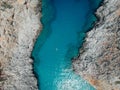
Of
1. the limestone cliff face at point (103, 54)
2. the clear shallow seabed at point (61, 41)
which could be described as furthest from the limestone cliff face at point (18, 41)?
the limestone cliff face at point (103, 54)

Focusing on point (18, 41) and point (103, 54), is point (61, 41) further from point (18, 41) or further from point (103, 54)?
point (103, 54)

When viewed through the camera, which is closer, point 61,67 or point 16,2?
point 61,67

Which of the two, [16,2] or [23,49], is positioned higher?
[16,2]

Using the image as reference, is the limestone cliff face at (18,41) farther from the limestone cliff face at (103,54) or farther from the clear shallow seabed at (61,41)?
the limestone cliff face at (103,54)

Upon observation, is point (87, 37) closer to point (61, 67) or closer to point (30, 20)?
point (61, 67)

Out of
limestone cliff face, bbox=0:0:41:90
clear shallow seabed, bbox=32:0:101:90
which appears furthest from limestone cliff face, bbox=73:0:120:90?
limestone cliff face, bbox=0:0:41:90

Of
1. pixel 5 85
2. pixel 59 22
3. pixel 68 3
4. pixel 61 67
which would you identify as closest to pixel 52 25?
pixel 59 22
